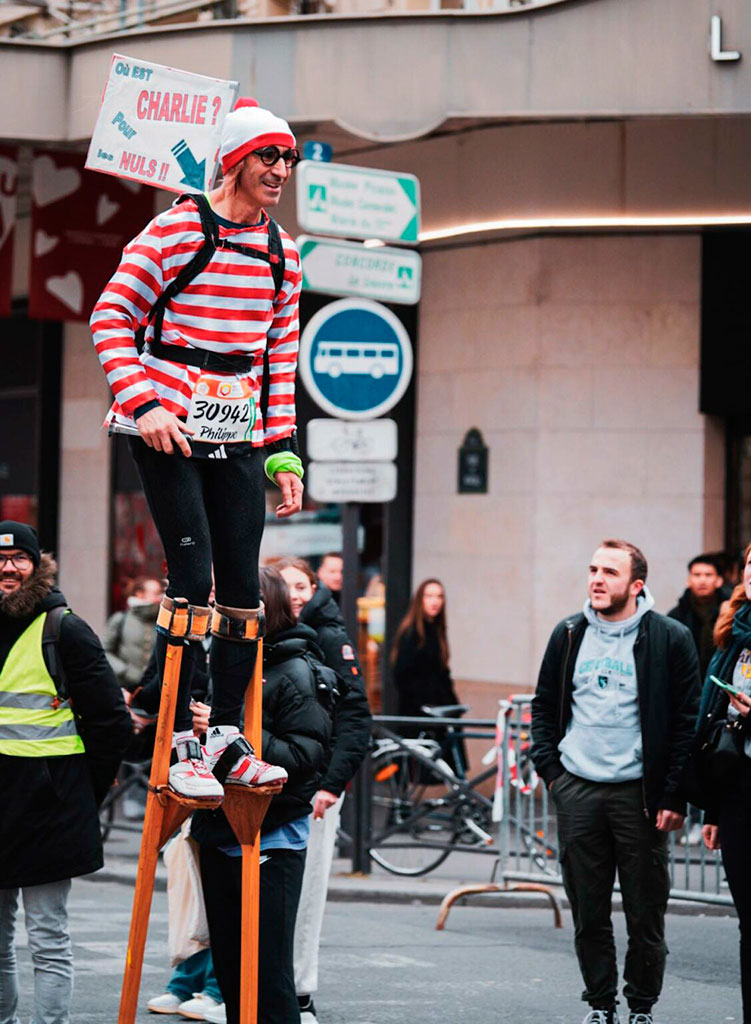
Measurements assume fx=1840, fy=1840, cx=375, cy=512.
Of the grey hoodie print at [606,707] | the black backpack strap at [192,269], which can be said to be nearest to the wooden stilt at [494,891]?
the grey hoodie print at [606,707]

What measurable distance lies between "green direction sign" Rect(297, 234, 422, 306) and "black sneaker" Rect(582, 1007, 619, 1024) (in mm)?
5216

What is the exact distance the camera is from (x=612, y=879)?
25.3 feet

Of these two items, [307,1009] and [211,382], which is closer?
[211,382]

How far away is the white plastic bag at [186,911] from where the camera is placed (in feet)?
25.9

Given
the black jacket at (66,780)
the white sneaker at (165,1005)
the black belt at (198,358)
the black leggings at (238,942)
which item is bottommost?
the white sneaker at (165,1005)

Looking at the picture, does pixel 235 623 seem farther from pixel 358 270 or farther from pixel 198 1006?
pixel 358 270

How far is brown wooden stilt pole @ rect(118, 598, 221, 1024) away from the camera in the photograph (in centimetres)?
503

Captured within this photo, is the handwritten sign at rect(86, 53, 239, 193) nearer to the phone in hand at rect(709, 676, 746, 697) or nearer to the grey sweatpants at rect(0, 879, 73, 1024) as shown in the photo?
the grey sweatpants at rect(0, 879, 73, 1024)

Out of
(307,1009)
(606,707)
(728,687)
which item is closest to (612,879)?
(606,707)

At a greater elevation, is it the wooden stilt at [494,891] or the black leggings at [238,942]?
the black leggings at [238,942]

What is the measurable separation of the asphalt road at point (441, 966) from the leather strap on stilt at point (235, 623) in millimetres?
3198

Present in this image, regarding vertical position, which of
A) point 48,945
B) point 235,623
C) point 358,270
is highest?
point 358,270

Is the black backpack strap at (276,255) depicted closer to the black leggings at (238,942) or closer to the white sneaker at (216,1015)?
the black leggings at (238,942)

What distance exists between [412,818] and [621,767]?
227 inches
